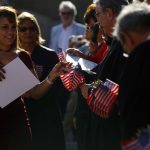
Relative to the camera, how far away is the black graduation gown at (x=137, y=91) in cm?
494

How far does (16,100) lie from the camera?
6.68m

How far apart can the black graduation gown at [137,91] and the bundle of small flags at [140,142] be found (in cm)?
3

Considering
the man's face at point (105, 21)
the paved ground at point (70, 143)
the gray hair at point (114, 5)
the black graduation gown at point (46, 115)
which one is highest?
the gray hair at point (114, 5)

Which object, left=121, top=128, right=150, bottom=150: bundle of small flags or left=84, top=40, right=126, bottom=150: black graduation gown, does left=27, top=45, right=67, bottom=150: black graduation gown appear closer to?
left=84, top=40, right=126, bottom=150: black graduation gown

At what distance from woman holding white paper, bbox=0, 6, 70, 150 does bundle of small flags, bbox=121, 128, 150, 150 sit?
1.78 meters

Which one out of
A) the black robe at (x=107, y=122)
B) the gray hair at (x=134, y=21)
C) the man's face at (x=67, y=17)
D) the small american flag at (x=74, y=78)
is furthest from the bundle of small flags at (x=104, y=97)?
the man's face at (x=67, y=17)

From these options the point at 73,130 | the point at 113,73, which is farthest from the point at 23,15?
the point at 73,130

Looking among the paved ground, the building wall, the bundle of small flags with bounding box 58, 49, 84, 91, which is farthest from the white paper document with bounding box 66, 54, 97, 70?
the building wall

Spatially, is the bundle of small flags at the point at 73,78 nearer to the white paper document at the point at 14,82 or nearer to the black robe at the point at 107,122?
the black robe at the point at 107,122

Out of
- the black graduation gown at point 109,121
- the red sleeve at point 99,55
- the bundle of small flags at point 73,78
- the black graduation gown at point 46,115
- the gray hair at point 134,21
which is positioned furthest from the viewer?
the black graduation gown at point 46,115

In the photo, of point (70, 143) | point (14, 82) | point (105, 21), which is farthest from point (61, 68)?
point (70, 143)

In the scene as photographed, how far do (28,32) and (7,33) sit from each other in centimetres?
99

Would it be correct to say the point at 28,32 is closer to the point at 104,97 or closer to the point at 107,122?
the point at 107,122

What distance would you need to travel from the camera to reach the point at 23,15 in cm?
790
